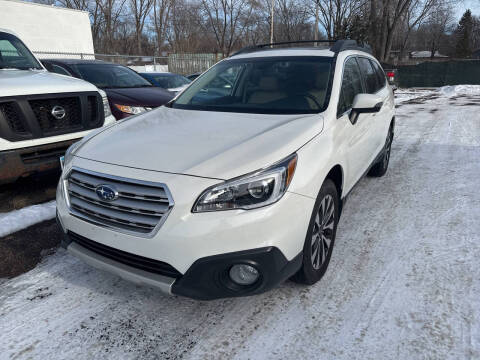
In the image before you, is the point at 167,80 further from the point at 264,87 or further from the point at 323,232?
the point at 323,232

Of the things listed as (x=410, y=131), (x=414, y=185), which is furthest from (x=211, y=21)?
(x=414, y=185)

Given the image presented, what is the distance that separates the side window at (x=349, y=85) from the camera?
308 cm

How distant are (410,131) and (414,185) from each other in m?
3.91

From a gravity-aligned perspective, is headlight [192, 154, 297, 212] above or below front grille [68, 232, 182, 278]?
above

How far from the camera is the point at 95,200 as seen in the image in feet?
7.32

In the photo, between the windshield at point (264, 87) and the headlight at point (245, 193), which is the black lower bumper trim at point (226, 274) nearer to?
the headlight at point (245, 193)

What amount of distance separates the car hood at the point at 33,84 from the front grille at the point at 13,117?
0.12 meters

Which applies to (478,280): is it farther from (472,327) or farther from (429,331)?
(429,331)

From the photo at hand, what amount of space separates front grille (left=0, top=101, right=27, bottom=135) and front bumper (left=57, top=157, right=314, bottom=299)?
2.15 metres

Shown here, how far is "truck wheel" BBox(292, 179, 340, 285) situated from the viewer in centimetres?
235

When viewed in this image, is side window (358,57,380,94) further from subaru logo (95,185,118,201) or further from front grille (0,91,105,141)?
front grille (0,91,105,141)

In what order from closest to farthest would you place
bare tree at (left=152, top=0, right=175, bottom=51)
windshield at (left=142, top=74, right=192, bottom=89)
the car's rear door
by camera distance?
the car's rear door
windshield at (left=142, top=74, right=192, bottom=89)
bare tree at (left=152, top=0, right=175, bottom=51)

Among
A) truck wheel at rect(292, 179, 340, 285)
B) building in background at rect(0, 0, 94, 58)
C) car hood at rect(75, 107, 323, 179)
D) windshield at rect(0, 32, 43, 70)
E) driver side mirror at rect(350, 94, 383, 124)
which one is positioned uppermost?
building in background at rect(0, 0, 94, 58)

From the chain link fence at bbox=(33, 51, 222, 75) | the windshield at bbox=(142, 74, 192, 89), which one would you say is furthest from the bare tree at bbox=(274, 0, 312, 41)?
the windshield at bbox=(142, 74, 192, 89)
